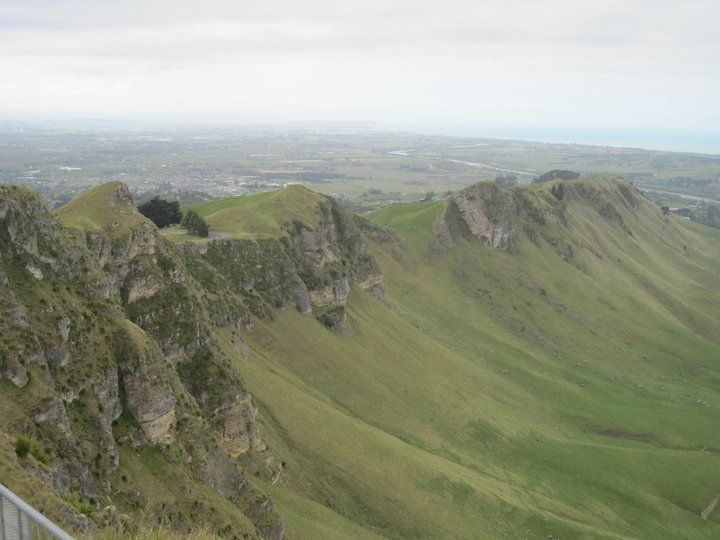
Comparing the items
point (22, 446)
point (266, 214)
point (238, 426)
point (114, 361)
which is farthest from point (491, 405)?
point (22, 446)

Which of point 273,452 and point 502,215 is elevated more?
point 502,215

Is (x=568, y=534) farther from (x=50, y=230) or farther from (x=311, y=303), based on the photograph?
(x=50, y=230)

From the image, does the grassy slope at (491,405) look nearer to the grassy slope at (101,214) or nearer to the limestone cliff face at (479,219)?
the limestone cliff face at (479,219)

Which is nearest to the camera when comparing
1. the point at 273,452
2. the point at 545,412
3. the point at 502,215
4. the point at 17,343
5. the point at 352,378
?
the point at 17,343

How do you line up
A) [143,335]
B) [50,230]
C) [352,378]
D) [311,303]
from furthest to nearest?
[311,303] → [352,378] → [143,335] → [50,230]

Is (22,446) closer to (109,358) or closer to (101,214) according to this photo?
(109,358)

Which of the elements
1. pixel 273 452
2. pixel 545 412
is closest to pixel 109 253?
pixel 273 452

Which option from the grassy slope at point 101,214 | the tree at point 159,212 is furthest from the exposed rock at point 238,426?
the tree at point 159,212
